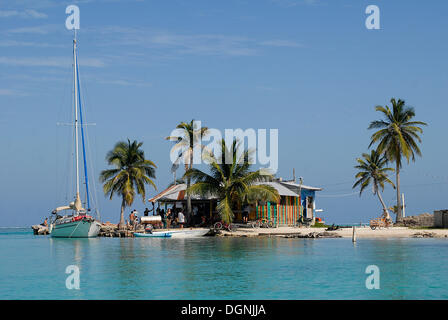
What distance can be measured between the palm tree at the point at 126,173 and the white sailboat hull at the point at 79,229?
6583 mm

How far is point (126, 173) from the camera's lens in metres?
57.3

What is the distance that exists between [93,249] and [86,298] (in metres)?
19.1

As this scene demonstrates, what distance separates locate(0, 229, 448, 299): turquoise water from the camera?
18.8m

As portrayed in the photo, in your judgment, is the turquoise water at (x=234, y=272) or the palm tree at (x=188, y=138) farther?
the palm tree at (x=188, y=138)

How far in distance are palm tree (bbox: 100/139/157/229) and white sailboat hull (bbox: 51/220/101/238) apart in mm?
6583

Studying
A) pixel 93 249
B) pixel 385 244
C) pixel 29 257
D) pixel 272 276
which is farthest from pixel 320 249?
pixel 29 257

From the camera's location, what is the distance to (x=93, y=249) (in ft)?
121

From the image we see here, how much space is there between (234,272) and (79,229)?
2996 cm

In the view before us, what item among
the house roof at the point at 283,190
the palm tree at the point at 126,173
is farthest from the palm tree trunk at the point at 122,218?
the house roof at the point at 283,190

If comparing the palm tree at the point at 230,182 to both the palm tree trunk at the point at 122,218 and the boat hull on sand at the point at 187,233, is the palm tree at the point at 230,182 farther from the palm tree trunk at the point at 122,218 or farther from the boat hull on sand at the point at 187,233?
the palm tree trunk at the point at 122,218

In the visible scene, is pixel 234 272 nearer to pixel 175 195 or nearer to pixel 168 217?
pixel 175 195

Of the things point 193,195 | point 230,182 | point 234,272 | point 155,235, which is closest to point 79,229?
point 155,235

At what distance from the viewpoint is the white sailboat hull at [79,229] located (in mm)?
50219
